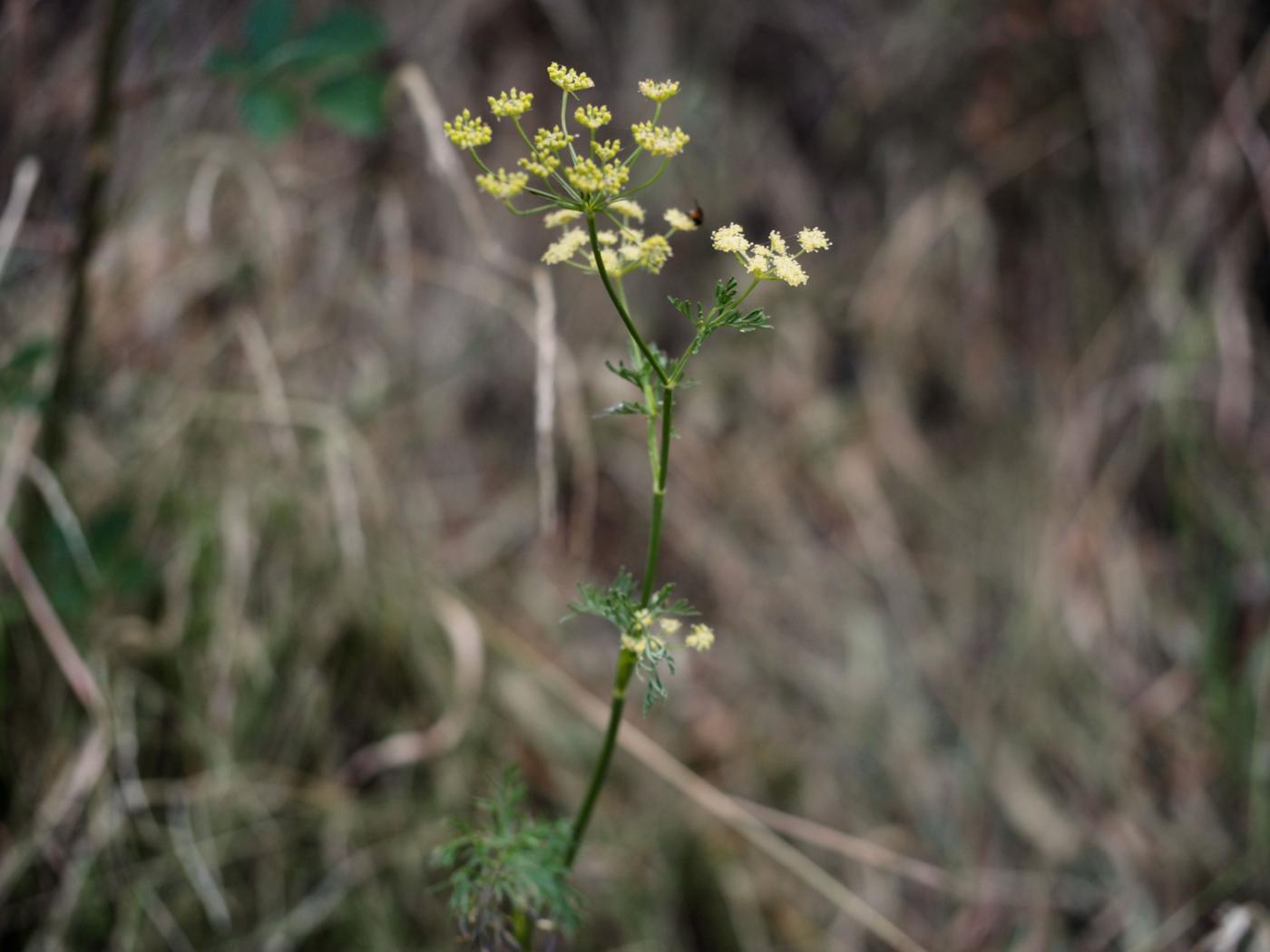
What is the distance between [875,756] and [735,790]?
0.28 metres

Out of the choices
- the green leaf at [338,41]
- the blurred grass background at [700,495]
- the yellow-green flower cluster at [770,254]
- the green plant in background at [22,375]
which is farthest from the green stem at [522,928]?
the green leaf at [338,41]

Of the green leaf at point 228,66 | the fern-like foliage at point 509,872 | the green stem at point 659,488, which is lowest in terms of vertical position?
the fern-like foliage at point 509,872

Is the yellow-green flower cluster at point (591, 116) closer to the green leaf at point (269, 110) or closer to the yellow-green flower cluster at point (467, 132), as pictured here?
the yellow-green flower cluster at point (467, 132)

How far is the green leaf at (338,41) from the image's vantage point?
142cm

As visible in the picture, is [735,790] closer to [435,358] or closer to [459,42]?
[435,358]

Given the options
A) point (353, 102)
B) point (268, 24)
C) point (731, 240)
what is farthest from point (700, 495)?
point (731, 240)

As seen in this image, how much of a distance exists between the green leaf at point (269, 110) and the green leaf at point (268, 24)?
0.08 meters

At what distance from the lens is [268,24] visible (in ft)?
4.79

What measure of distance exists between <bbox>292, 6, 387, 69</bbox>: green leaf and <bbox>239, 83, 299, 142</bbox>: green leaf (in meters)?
0.05

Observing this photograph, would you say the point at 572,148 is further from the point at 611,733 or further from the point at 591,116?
the point at 611,733

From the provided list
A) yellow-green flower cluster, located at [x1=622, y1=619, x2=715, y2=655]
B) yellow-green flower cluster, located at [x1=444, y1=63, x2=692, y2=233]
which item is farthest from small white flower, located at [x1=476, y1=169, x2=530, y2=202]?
yellow-green flower cluster, located at [x1=622, y1=619, x2=715, y2=655]

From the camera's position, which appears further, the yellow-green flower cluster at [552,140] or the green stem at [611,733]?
the green stem at [611,733]

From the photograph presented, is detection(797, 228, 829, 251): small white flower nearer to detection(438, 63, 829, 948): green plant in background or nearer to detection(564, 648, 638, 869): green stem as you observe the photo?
detection(438, 63, 829, 948): green plant in background

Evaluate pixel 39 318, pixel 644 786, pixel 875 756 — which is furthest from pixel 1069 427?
pixel 39 318
